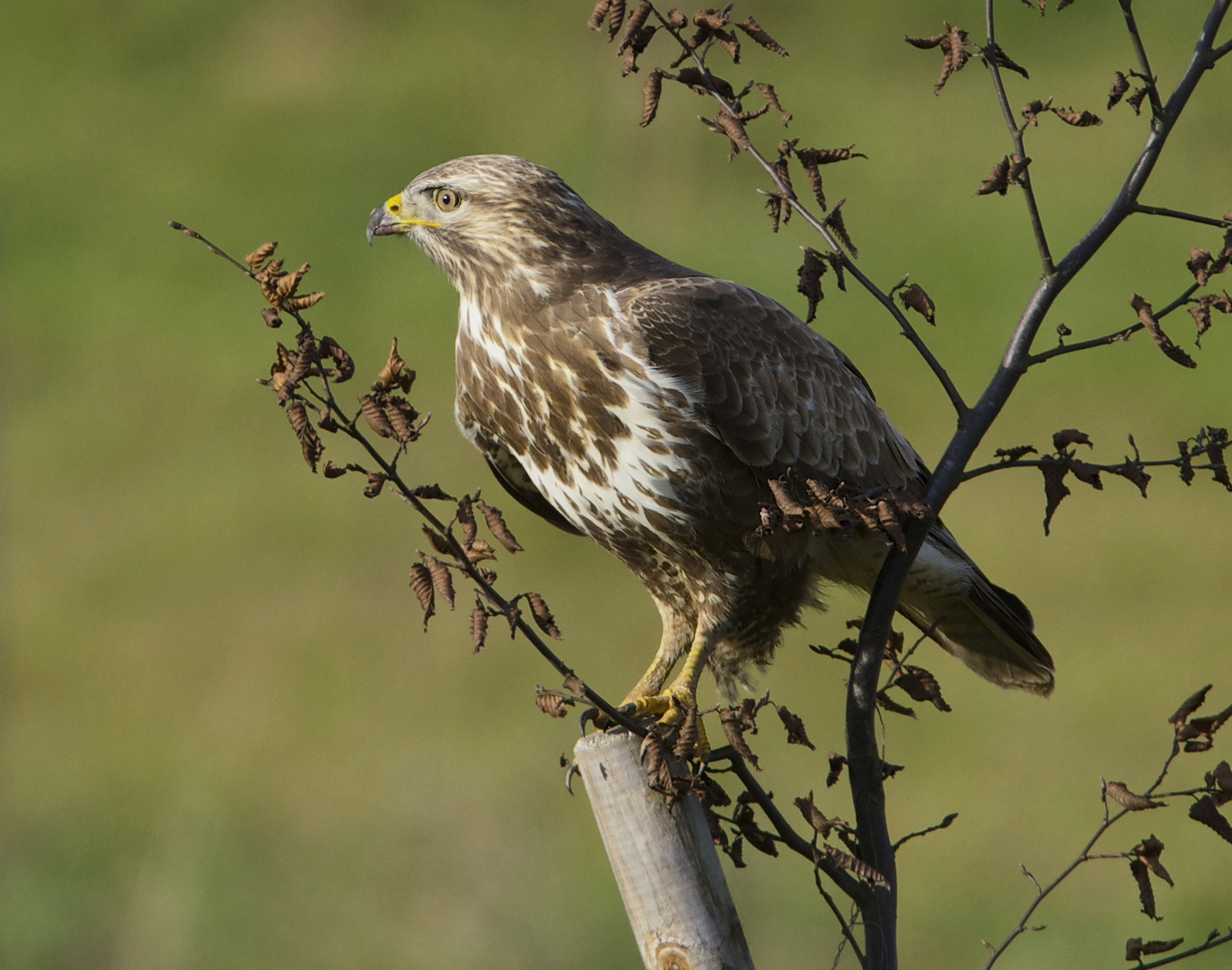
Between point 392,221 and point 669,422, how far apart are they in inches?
41.7

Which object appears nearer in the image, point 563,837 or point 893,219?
point 563,837

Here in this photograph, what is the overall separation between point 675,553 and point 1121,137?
46.3 ft

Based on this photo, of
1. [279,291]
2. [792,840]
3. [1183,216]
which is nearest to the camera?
[279,291]

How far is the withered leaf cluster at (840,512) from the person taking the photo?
2416 millimetres

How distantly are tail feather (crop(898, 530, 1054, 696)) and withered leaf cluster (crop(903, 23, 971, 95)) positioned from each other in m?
1.51

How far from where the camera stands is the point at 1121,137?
16.0m

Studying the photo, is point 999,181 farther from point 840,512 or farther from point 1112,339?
point 840,512

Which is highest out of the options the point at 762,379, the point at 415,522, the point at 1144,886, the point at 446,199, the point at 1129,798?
the point at 415,522

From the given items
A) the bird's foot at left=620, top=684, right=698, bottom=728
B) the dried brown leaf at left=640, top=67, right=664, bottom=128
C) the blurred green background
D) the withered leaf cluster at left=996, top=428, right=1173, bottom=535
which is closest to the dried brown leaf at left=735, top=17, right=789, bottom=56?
the dried brown leaf at left=640, top=67, right=664, bottom=128

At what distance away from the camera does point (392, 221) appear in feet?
12.6

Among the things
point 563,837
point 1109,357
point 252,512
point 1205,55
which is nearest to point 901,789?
point 563,837

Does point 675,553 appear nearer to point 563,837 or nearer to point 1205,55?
point 1205,55

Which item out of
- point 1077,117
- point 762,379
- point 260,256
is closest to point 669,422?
point 762,379

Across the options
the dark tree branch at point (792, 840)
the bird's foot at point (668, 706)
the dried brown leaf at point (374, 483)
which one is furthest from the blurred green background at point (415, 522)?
the dried brown leaf at point (374, 483)
